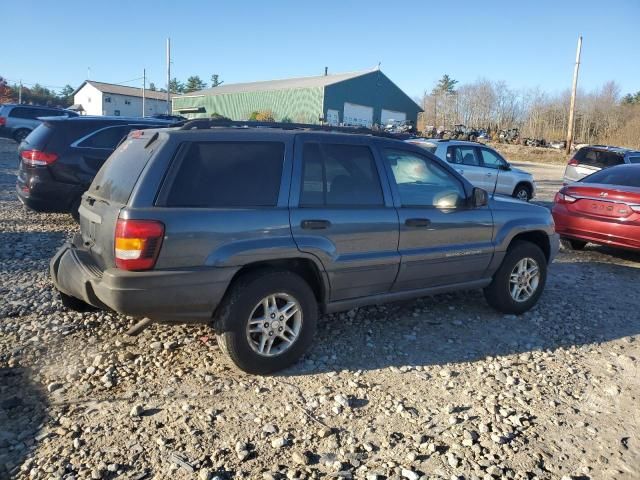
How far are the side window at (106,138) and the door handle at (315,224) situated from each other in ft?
17.8

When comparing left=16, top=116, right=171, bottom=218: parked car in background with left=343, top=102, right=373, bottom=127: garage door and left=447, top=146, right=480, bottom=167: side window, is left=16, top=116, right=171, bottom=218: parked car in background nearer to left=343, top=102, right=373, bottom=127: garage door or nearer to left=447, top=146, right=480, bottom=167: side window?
left=447, top=146, right=480, bottom=167: side window

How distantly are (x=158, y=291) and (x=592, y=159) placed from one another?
50.1 feet

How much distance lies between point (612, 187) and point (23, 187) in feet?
28.7

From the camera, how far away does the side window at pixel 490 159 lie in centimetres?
1329

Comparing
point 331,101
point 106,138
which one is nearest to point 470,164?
point 106,138

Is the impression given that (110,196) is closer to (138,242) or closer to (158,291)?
(138,242)

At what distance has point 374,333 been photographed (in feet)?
15.5

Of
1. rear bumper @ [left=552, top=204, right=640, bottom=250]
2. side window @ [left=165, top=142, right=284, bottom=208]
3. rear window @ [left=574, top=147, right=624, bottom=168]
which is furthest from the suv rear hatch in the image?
rear window @ [left=574, top=147, right=624, bottom=168]

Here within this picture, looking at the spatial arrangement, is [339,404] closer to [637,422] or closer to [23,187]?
[637,422]

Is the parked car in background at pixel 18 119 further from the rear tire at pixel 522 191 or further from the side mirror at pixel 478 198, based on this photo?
the side mirror at pixel 478 198

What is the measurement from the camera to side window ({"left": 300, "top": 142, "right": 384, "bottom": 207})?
4004mm

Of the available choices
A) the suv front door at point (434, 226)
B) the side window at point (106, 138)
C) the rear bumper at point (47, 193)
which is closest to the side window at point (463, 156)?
the side window at point (106, 138)

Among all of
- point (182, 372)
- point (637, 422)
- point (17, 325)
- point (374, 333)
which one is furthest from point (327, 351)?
point (17, 325)

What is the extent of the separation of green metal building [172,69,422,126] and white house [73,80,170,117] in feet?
70.6
